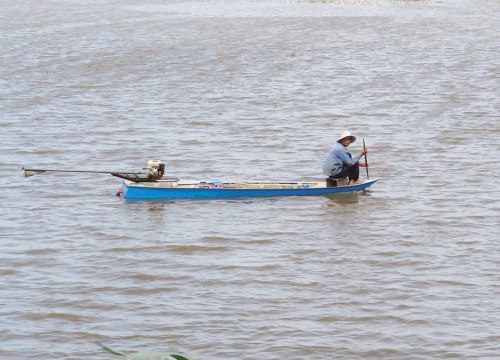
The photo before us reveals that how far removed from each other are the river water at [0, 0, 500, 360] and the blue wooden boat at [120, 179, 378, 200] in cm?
19

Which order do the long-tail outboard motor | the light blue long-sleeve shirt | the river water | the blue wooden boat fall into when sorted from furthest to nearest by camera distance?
1. the light blue long-sleeve shirt
2. the blue wooden boat
3. the long-tail outboard motor
4. the river water

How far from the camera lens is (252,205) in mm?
18906

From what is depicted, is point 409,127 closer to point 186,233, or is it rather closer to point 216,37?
point 186,233

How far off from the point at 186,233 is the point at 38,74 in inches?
750

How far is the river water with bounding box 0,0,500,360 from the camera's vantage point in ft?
42.6

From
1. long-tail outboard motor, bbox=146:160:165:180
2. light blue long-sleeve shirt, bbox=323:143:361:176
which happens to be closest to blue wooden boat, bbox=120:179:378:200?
long-tail outboard motor, bbox=146:160:165:180

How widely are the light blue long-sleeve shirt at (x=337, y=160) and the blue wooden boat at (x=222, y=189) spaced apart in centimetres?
22

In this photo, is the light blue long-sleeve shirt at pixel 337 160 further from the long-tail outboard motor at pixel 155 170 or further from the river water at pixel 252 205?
the long-tail outboard motor at pixel 155 170

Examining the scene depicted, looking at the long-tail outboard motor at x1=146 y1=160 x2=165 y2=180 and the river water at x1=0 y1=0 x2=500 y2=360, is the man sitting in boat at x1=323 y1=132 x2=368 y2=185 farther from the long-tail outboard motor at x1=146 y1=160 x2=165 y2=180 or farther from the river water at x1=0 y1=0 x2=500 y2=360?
the long-tail outboard motor at x1=146 y1=160 x2=165 y2=180

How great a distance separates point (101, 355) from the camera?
12.2 metres

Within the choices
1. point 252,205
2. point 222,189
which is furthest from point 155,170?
point 252,205

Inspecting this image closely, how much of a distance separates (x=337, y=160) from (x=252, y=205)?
1.60 m

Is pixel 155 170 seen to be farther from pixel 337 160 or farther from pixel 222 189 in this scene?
pixel 337 160

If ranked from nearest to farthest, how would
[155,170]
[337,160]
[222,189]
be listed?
[155,170], [222,189], [337,160]
